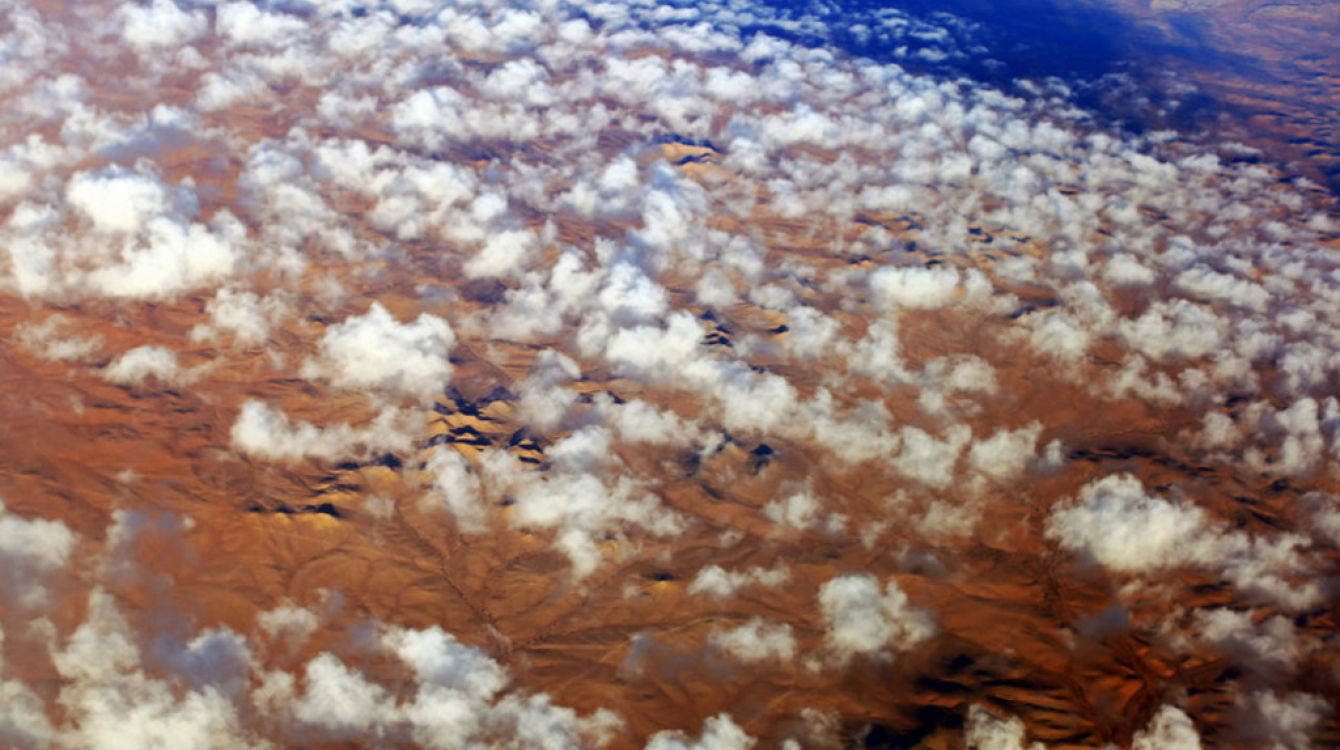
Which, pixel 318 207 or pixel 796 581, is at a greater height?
pixel 318 207

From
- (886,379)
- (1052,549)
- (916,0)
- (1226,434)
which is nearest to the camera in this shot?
(1052,549)

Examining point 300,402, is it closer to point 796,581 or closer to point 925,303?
point 796,581

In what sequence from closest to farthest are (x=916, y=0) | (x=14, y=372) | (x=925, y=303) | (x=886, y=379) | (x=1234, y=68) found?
(x=14, y=372) < (x=886, y=379) < (x=925, y=303) < (x=1234, y=68) < (x=916, y=0)

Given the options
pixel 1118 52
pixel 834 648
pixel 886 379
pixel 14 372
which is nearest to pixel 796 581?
pixel 834 648

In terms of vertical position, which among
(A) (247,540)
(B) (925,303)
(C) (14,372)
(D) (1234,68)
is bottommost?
(A) (247,540)

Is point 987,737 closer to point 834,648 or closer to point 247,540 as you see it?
point 834,648

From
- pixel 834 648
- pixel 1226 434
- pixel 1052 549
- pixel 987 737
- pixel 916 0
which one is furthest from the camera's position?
pixel 916 0

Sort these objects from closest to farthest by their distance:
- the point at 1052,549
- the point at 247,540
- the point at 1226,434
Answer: the point at 247,540 < the point at 1052,549 < the point at 1226,434

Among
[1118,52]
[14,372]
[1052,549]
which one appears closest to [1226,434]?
[1052,549]

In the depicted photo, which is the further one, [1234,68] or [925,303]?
[1234,68]
